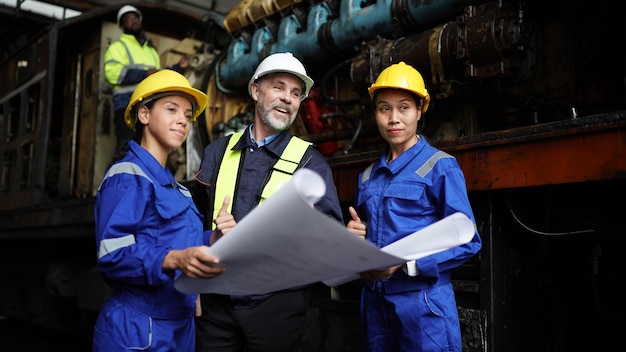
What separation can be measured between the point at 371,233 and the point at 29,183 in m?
4.71

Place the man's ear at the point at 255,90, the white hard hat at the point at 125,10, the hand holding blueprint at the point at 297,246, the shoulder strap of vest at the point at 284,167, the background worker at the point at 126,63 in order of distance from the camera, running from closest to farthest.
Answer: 1. the hand holding blueprint at the point at 297,246
2. the shoulder strap of vest at the point at 284,167
3. the man's ear at the point at 255,90
4. the background worker at the point at 126,63
5. the white hard hat at the point at 125,10

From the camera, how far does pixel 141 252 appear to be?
1.53 meters

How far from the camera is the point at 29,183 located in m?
5.62

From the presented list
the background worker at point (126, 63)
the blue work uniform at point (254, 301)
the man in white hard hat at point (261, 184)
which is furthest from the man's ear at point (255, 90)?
the background worker at point (126, 63)

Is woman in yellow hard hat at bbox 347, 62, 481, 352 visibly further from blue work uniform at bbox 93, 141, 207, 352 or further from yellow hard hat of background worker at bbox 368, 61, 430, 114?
blue work uniform at bbox 93, 141, 207, 352

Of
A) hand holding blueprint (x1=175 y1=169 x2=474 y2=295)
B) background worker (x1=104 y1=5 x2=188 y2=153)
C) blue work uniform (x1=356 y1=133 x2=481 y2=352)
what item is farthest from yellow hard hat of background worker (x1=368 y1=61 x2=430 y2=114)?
background worker (x1=104 y1=5 x2=188 y2=153)

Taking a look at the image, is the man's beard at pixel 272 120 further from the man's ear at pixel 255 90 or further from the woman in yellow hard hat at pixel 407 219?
the woman in yellow hard hat at pixel 407 219

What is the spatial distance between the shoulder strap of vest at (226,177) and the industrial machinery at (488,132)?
798mm

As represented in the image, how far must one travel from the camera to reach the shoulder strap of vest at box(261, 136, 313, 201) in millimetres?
1962

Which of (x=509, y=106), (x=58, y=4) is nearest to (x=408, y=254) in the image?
(x=509, y=106)

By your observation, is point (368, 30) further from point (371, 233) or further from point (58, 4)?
point (58, 4)

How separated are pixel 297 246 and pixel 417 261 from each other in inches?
27.0

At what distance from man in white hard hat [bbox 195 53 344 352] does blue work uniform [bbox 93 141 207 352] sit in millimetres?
150

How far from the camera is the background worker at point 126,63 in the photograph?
4.91 meters
